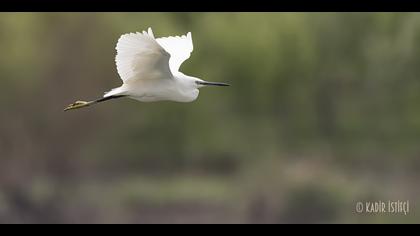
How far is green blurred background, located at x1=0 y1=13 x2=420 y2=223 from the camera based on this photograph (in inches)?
476

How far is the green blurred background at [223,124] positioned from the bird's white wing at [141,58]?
662 centimetres

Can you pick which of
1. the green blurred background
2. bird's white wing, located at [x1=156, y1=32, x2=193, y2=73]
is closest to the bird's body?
bird's white wing, located at [x1=156, y1=32, x2=193, y2=73]

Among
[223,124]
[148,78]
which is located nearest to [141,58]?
[148,78]

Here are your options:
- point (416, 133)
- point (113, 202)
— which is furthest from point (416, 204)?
point (113, 202)

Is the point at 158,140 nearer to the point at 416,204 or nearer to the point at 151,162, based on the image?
the point at 151,162

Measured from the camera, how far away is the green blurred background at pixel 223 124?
39.6 ft

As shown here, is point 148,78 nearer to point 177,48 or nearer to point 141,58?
point 141,58

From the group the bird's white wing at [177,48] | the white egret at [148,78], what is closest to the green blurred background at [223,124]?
the bird's white wing at [177,48]

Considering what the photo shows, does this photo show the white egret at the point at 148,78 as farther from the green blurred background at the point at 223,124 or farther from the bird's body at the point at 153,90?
the green blurred background at the point at 223,124

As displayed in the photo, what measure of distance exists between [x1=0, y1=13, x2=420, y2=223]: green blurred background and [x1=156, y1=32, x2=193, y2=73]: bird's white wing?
601 centimetres

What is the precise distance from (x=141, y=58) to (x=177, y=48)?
700 mm

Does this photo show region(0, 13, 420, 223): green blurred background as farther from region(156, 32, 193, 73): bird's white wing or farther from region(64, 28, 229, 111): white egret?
region(64, 28, 229, 111): white egret

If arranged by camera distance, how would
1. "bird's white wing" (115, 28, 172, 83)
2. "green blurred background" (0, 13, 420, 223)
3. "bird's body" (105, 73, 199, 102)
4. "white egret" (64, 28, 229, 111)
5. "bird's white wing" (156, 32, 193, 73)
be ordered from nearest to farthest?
"bird's white wing" (115, 28, 172, 83) < "white egret" (64, 28, 229, 111) < "bird's body" (105, 73, 199, 102) < "bird's white wing" (156, 32, 193, 73) < "green blurred background" (0, 13, 420, 223)
